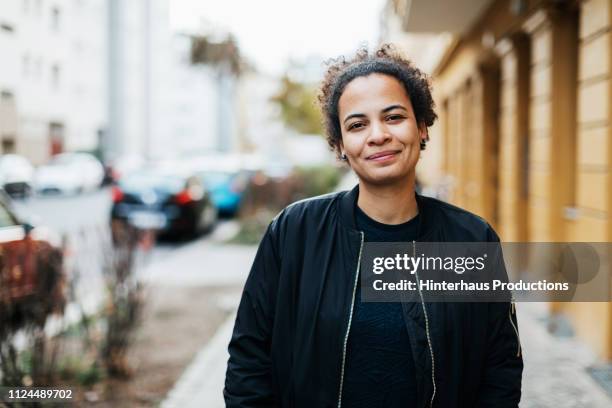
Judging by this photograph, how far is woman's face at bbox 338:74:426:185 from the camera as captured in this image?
2.14m

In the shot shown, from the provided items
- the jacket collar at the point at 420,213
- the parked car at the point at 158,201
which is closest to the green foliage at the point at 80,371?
the jacket collar at the point at 420,213

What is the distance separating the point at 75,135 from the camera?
273 inches

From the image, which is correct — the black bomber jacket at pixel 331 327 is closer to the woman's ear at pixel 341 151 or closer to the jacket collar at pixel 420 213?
the jacket collar at pixel 420 213

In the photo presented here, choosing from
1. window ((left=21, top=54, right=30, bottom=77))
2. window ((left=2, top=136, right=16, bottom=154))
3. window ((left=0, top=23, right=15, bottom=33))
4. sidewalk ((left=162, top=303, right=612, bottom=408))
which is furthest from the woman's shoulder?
window ((left=2, top=136, right=16, bottom=154))

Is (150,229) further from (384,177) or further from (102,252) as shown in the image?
(384,177)

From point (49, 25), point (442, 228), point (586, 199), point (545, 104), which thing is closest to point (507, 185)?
point (545, 104)

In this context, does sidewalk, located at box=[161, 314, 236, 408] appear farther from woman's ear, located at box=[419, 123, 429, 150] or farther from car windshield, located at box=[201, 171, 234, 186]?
car windshield, located at box=[201, 171, 234, 186]

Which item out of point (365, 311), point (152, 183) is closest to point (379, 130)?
point (365, 311)

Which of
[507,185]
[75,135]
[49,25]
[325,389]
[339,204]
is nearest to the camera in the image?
[325,389]

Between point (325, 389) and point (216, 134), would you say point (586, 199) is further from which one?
point (216, 134)

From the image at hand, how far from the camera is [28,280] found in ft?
15.3

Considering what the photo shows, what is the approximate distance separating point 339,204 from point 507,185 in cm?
771

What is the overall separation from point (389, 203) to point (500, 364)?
1.93 ft

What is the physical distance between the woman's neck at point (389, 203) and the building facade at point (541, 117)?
11.5 feet
